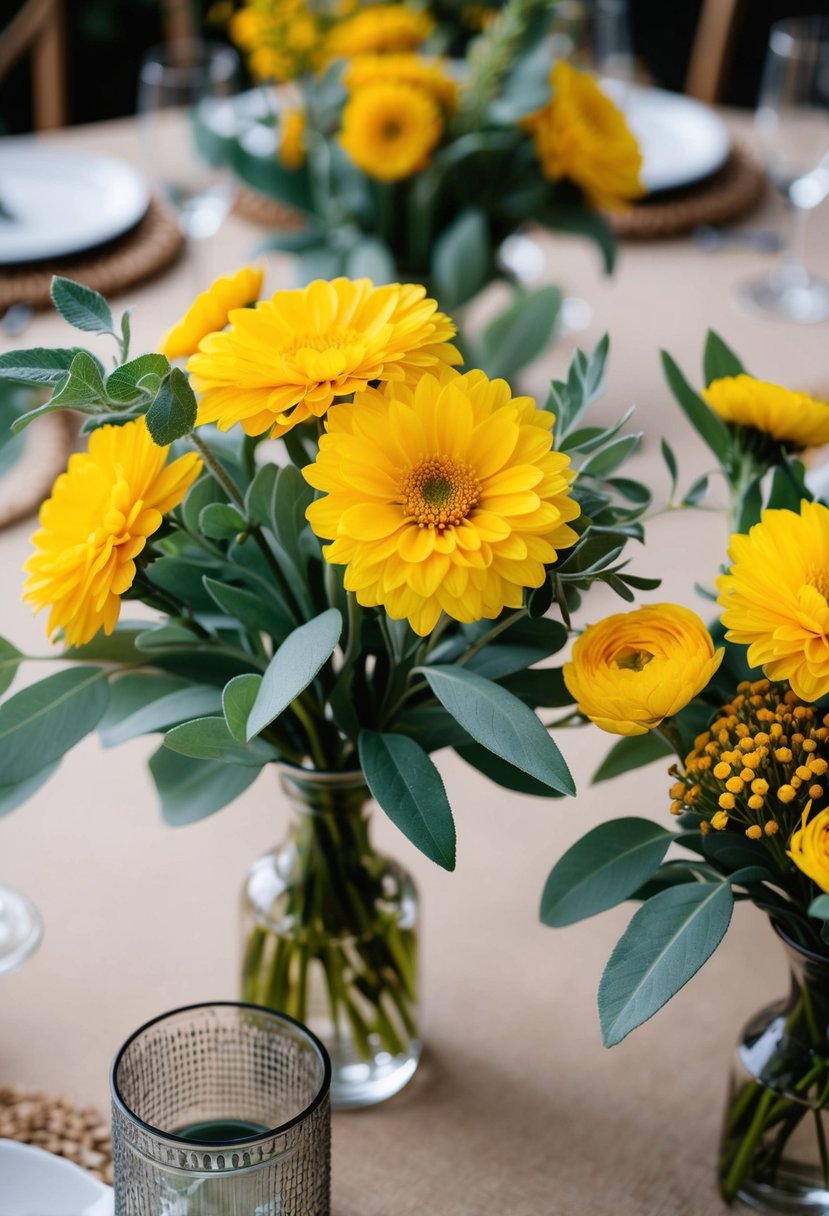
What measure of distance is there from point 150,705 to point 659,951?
26 cm

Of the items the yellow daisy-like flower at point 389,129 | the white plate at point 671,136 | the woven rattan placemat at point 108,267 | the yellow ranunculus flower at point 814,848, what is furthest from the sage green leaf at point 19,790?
the white plate at point 671,136

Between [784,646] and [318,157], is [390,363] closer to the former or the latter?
[784,646]

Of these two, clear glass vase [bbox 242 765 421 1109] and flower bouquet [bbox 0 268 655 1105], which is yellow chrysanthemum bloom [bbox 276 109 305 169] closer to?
flower bouquet [bbox 0 268 655 1105]

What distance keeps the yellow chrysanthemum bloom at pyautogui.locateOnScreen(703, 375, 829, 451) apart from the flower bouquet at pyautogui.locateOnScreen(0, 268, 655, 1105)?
0.06 m

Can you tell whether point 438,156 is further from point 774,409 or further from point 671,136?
point 774,409

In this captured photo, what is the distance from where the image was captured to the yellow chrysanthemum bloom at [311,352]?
1.68ft

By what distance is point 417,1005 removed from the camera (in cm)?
75

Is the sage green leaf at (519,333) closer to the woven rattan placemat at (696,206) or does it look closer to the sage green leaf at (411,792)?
the woven rattan placemat at (696,206)

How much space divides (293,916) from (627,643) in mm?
253

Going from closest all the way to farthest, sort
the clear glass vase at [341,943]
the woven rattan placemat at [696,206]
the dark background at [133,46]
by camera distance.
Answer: the clear glass vase at [341,943], the woven rattan placemat at [696,206], the dark background at [133,46]

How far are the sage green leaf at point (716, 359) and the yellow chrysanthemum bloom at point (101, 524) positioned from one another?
11.7 inches

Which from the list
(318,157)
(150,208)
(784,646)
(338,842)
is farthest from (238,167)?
(784,646)

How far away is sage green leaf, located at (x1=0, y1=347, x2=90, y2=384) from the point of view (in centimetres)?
53

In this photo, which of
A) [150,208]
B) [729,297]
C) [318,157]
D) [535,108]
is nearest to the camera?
[535,108]
